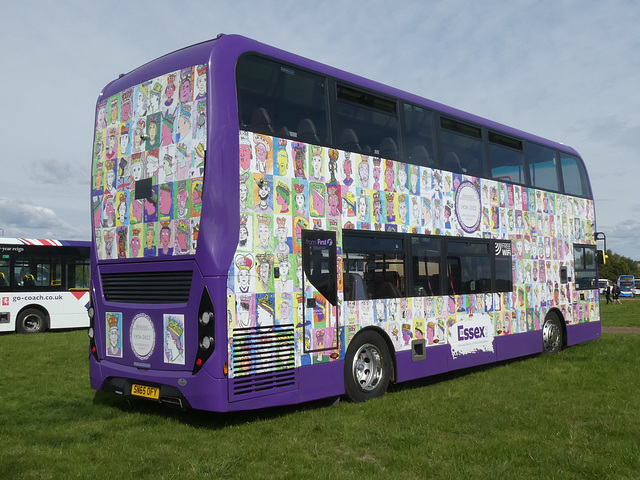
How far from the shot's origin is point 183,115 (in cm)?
761

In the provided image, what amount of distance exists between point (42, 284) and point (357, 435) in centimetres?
1721

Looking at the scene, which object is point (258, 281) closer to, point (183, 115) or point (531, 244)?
point (183, 115)

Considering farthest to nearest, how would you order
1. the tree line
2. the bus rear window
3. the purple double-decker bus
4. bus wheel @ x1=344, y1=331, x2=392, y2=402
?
1. the tree line
2. bus wheel @ x1=344, y1=331, x2=392, y2=402
3. the bus rear window
4. the purple double-decker bus

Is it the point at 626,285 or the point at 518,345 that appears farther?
the point at 626,285

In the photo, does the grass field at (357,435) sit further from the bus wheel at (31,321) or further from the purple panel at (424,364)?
the bus wheel at (31,321)

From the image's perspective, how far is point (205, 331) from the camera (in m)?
7.16

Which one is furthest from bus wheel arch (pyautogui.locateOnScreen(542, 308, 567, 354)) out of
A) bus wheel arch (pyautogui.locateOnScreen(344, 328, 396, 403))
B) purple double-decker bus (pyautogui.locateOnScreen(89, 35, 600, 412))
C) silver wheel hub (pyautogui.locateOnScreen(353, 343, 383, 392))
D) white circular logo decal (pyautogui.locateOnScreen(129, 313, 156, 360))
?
white circular logo decal (pyautogui.locateOnScreen(129, 313, 156, 360))

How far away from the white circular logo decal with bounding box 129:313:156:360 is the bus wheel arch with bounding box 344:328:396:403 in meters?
2.49

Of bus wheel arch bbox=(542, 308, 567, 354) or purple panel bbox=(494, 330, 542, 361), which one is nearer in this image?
purple panel bbox=(494, 330, 542, 361)

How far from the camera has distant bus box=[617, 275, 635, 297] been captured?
72875mm

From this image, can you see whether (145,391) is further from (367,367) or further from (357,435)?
(367,367)

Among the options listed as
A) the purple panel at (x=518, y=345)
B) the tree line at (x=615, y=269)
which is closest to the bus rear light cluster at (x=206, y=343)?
the purple panel at (x=518, y=345)

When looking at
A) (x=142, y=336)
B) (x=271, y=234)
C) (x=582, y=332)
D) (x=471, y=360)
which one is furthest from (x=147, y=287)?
(x=582, y=332)

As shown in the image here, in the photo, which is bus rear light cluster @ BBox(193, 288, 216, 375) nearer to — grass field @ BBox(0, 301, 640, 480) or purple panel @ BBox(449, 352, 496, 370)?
grass field @ BBox(0, 301, 640, 480)
